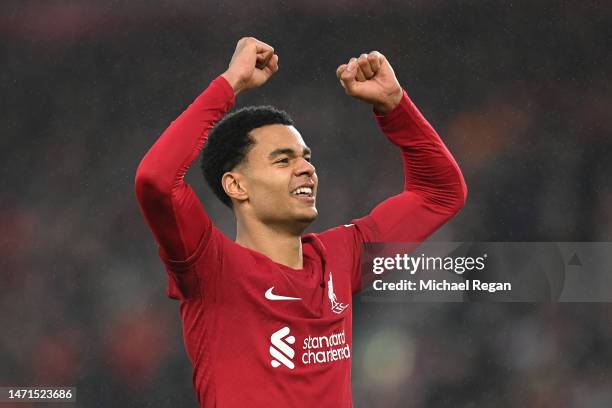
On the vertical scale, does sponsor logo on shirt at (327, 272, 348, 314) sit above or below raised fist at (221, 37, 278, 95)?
below

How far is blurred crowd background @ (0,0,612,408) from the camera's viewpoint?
4.51m

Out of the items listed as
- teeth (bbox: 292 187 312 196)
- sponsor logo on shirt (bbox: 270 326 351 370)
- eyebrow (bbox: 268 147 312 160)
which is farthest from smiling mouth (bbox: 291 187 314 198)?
sponsor logo on shirt (bbox: 270 326 351 370)

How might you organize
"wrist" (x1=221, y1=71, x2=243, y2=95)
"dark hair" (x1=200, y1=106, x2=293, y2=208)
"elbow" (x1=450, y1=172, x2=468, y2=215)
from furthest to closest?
1. "elbow" (x1=450, y1=172, x2=468, y2=215)
2. "dark hair" (x1=200, y1=106, x2=293, y2=208)
3. "wrist" (x1=221, y1=71, x2=243, y2=95)

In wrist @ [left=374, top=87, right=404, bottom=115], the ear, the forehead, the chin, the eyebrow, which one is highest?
wrist @ [left=374, top=87, right=404, bottom=115]

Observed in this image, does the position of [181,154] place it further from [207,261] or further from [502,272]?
[502,272]

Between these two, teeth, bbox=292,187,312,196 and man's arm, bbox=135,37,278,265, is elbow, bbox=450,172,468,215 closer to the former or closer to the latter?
teeth, bbox=292,187,312,196

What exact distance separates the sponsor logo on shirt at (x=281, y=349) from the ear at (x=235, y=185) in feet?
1.27

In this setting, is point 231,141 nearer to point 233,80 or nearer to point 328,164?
point 233,80

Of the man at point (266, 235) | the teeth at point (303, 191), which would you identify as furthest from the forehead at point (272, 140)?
the teeth at point (303, 191)

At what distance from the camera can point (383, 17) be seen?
4848mm

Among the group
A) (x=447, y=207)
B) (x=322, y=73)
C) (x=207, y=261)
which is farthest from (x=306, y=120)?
(x=207, y=261)

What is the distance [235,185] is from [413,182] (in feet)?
1.74

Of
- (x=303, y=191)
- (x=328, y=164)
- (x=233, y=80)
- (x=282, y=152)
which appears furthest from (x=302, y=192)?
(x=328, y=164)

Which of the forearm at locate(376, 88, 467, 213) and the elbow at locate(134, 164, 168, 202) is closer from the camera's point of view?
the elbow at locate(134, 164, 168, 202)
